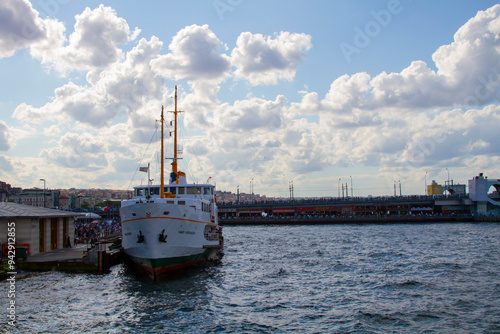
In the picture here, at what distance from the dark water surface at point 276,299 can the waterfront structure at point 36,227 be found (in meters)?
4.62

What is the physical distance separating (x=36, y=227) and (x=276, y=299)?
2115 cm

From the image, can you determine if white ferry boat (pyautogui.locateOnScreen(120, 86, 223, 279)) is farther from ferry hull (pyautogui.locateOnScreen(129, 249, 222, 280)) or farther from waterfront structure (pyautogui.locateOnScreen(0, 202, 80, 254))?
waterfront structure (pyautogui.locateOnScreen(0, 202, 80, 254))

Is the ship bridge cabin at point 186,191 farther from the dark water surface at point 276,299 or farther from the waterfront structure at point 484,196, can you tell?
the waterfront structure at point 484,196

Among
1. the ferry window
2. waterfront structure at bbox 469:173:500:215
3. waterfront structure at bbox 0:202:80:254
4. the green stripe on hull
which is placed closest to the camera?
the green stripe on hull

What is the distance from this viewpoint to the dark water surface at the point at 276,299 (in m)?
19.5

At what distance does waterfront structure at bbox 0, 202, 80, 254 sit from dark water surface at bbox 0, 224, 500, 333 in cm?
462

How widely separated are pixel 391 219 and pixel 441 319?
341 feet

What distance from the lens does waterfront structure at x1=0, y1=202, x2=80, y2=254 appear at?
31.3m

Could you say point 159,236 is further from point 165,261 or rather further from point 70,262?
point 70,262

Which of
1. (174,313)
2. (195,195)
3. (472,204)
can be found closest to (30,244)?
(195,195)

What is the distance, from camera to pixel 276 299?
24.2 metres

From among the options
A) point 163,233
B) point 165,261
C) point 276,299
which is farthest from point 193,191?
point 276,299

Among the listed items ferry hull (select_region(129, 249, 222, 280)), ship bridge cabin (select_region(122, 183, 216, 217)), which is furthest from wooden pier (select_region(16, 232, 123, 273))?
ship bridge cabin (select_region(122, 183, 216, 217))

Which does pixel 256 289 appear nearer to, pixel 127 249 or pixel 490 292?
pixel 127 249
